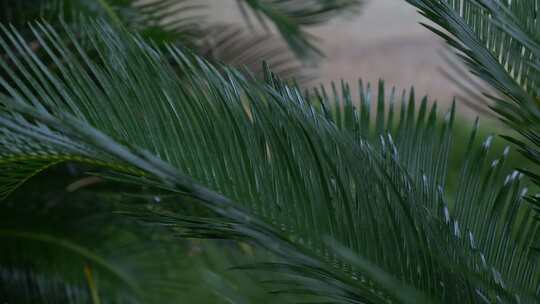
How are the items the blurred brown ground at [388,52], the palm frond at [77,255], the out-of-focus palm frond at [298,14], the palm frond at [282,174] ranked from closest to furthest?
the palm frond at [282,174] → the palm frond at [77,255] → the out-of-focus palm frond at [298,14] → the blurred brown ground at [388,52]

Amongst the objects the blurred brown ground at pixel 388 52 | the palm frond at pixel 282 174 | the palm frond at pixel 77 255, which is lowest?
the blurred brown ground at pixel 388 52

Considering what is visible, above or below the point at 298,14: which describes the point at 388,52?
below

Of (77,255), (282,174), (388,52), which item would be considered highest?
(282,174)

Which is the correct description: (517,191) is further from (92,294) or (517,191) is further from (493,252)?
(92,294)

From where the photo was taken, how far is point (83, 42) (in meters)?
1.14

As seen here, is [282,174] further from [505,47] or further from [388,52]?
[388,52]

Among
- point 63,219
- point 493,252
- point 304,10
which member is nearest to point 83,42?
point 63,219

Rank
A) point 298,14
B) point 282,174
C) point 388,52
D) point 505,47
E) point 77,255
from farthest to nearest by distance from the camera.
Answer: point 388,52 → point 298,14 → point 77,255 → point 505,47 → point 282,174

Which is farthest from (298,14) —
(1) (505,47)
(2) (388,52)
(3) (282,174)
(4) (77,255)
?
(2) (388,52)

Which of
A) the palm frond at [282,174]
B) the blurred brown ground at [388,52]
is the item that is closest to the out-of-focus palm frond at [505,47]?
the palm frond at [282,174]

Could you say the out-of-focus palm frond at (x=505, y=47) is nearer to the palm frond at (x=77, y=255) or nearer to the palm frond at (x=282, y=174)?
the palm frond at (x=282, y=174)

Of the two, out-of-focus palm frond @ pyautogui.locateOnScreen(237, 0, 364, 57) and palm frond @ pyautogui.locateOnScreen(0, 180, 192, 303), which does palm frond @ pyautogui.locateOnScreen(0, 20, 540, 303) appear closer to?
palm frond @ pyautogui.locateOnScreen(0, 180, 192, 303)

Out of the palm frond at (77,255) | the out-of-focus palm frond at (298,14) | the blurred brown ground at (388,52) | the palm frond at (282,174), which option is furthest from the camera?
the blurred brown ground at (388,52)

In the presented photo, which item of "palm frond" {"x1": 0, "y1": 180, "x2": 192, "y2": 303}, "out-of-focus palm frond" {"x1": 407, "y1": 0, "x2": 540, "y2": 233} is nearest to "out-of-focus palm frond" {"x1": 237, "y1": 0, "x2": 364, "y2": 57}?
"palm frond" {"x1": 0, "y1": 180, "x2": 192, "y2": 303}
